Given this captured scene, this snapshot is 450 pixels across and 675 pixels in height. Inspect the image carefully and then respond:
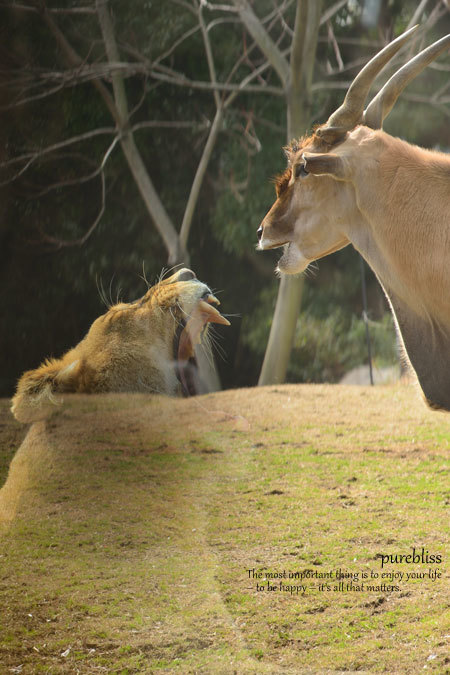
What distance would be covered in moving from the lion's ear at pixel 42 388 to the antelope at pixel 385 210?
2.61ft

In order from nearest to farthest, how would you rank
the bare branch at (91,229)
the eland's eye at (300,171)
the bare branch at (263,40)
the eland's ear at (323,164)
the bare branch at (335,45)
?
the eland's ear at (323,164), the eland's eye at (300,171), the bare branch at (91,229), the bare branch at (263,40), the bare branch at (335,45)

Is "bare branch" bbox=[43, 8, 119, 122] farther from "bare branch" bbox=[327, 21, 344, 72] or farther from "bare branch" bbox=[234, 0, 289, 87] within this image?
"bare branch" bbox=[327, 21, 344, 72]

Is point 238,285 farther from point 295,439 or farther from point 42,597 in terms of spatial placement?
point 42,597

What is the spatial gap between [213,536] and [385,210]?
1.24 metres

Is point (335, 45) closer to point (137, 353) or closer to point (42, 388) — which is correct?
point (137, 353)

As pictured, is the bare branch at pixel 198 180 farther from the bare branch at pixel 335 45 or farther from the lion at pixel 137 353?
the bare branch at pixel 335 45

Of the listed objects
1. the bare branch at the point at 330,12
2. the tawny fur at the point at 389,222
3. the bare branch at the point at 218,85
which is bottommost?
the tawny fur at the point at 389,222

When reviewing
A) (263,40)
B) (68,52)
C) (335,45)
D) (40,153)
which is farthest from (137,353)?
(335,45)

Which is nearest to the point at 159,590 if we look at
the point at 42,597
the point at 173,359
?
the point at 42,597

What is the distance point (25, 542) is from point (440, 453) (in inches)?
62.3

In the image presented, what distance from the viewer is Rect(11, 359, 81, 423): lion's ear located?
8.36ft

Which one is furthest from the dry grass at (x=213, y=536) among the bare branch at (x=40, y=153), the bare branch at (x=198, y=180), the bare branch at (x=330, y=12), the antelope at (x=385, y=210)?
the bare branch at (x=330, y=12)

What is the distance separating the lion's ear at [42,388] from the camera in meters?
2.55

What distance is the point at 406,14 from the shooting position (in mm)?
3240
